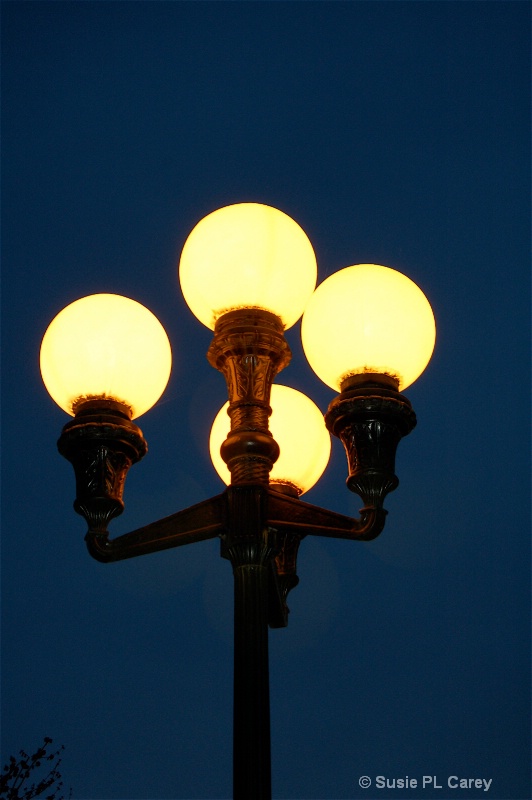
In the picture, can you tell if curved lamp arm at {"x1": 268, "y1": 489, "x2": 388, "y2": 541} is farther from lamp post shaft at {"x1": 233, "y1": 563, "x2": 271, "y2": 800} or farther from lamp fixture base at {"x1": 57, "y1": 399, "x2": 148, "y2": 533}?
lamp fixture base at {"x1": 57, "y1": 399, "x2": 148, "y2": 533}

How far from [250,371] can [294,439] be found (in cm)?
106

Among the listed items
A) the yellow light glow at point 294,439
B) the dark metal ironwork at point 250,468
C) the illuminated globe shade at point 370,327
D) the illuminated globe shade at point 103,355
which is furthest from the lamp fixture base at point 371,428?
the yellow light glow at point 294,439

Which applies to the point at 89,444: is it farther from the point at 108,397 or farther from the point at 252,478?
the point at 252,478

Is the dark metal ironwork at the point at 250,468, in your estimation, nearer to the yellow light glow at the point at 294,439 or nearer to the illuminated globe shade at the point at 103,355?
the illuminated globe shade at the point at 103,355

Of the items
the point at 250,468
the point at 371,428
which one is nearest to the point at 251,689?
the point at 250,468

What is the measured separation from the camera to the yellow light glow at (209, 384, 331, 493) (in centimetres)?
501

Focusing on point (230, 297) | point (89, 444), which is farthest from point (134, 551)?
point (230, 297)

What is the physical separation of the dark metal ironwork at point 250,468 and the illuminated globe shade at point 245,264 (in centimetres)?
7

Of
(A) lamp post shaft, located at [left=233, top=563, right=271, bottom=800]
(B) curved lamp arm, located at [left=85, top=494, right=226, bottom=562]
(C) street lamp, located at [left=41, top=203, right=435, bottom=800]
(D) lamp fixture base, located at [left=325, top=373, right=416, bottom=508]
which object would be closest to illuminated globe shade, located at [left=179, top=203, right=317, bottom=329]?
(C) street lamp, located at [left=41, top=203, right=435, bottom=800]

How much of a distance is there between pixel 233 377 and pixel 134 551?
84 centimetres

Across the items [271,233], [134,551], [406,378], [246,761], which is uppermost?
[271,233]

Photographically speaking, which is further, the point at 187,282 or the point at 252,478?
the point at 187,282

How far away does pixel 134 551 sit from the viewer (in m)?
4.00

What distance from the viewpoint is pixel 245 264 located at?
4105 millimetres
